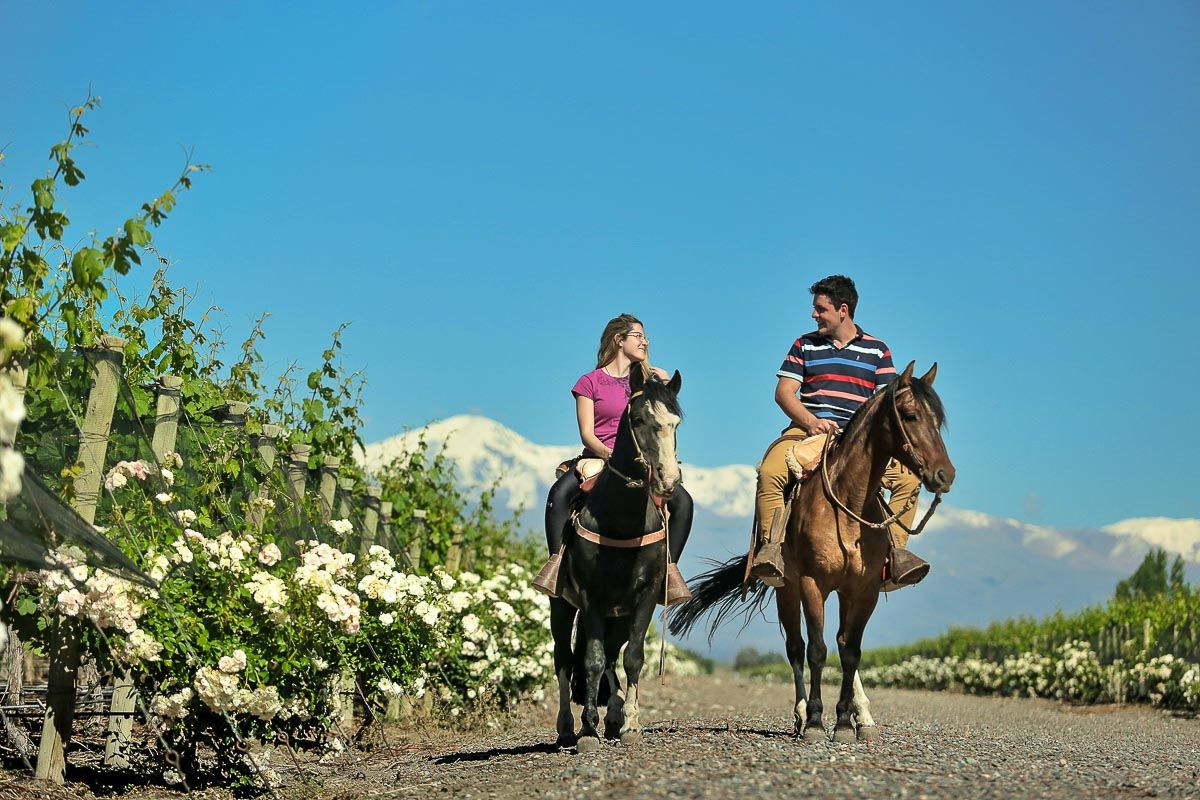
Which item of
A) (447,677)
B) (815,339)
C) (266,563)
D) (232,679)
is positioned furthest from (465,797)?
(447,677)

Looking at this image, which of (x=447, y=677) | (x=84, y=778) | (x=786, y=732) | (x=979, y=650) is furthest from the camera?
(x=979, y=650)

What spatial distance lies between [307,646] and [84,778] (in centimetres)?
152

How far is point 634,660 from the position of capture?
7852 millimetres

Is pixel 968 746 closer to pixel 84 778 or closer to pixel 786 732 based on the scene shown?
pixel 786 732

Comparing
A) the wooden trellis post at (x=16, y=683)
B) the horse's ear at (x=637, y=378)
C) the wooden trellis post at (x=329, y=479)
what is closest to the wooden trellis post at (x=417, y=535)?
the wooden trellis post at (x=329, y=479)

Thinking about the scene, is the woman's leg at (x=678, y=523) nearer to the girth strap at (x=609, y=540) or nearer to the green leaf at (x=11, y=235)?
the girth strap at (x=609, y=540)

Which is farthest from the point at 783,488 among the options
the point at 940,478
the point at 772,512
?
the point at 940,478

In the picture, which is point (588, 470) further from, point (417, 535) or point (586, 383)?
point (417, 535)

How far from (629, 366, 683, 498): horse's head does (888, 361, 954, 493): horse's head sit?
1.54 m

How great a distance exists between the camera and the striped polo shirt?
928 centimetres

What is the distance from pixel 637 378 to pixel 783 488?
2002 millimetres

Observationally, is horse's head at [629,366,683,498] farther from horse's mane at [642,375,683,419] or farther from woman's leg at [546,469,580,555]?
woman's leg at [546,469,580,555]

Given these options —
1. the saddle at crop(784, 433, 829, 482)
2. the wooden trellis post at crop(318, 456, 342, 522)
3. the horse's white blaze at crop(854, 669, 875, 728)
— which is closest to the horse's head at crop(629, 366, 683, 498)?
the saddle at crop(784, 433, 829, 482)

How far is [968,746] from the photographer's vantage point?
8164mm
